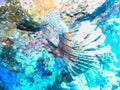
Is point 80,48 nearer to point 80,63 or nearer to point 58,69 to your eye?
point 80,63

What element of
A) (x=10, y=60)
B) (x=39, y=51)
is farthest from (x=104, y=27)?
(x=10, y=60)

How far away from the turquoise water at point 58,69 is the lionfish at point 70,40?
0.11m

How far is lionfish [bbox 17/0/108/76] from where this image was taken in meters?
2.22

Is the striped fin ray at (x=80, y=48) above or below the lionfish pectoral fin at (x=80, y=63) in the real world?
above

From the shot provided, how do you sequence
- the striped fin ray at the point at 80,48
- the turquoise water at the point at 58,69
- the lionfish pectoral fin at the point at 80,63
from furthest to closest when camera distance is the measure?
the lionfish pectoral fin at the point at 80,63, the striped fin ray at the point at 80,48, the turquoise water at the point at 58,69

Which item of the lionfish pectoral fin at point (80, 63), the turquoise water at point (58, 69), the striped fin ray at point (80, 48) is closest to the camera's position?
the turquoise water at point (58, 69)

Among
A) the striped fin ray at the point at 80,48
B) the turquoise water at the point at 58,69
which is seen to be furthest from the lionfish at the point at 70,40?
the turquoise water at the point at 58,69

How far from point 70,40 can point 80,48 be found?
0.18 m

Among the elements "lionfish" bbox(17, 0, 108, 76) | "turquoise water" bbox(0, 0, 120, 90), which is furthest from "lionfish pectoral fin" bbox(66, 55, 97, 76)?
"turquoise water" bbox(0, 0, 120, 90)

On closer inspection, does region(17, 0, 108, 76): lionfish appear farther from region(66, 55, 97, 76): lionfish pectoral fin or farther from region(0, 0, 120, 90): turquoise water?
region(0, 0, 120, 90): turquoise water

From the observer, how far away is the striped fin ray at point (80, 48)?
2.29 m

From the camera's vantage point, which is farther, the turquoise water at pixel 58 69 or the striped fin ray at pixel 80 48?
the striped fin ray at pixel 80 48

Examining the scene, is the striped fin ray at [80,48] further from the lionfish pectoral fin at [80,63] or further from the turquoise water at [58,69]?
the turquoise water at [58,69]

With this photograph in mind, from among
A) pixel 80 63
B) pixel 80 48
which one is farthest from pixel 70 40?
pixel 80 63
